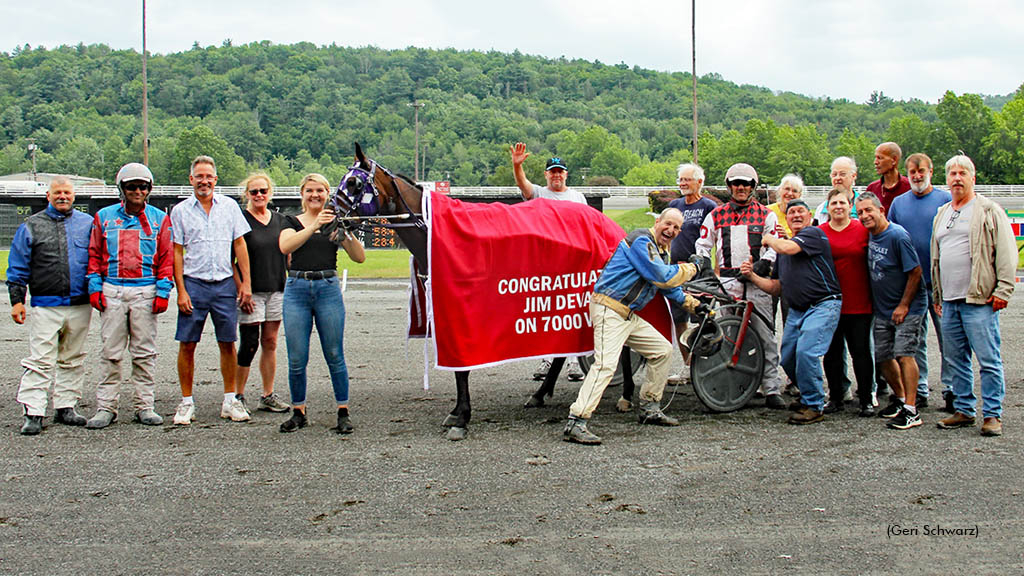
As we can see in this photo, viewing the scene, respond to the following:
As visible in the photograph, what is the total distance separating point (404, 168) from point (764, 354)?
395ft

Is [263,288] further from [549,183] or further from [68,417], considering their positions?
[549,183]

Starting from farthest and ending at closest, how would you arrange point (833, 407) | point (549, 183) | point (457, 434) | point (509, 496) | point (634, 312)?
point (549, 183)
point (833, 407)
point (634, 312)
point (457, 434)
point (509, 496)

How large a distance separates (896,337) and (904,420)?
0.63m

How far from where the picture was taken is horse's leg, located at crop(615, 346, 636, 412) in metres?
6.70

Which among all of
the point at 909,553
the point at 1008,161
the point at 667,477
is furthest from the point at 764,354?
the point at 1008,161

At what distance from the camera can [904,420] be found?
605 cm

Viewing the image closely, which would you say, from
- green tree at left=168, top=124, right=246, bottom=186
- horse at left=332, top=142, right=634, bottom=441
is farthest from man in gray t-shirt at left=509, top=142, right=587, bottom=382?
green tree at left=168, top=124, right=246, bottom=186

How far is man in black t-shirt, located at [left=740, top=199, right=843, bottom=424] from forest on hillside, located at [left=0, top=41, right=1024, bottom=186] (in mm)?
82315

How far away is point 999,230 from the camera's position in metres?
5.84

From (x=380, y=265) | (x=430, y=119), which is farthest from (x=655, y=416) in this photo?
(x=430, y=119)

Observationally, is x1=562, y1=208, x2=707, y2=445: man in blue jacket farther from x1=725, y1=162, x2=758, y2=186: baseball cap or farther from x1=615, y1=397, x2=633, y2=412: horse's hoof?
x1=725, y1=162, x2=758, y2=186: baseball cap

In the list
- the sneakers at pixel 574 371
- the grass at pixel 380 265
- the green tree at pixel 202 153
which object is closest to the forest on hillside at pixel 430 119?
the green tree at pixel 202 153

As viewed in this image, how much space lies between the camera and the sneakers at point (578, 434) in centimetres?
568

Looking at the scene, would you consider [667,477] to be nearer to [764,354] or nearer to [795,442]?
[795,442]
